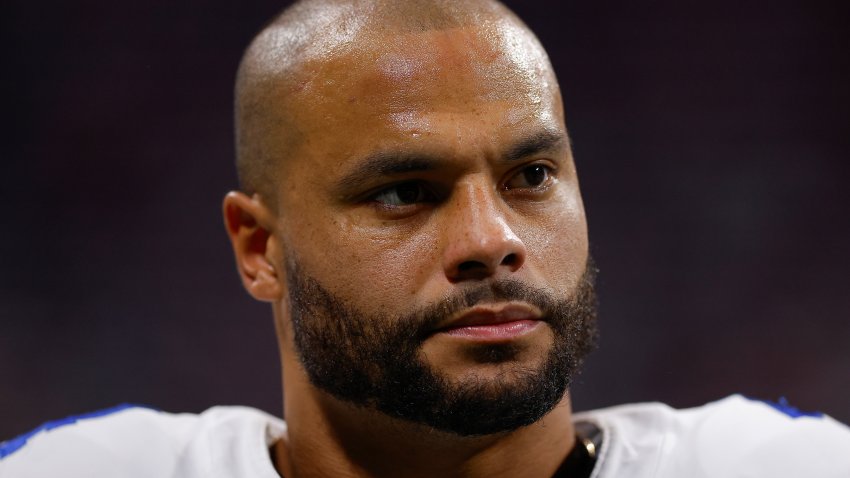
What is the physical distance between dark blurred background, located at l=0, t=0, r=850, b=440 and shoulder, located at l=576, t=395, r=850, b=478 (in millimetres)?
983

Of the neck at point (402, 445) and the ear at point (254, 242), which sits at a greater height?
the ear at point (254, 242)

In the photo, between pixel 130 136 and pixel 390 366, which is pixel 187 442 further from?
pixel 130 136

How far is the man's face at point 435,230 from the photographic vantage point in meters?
1.43

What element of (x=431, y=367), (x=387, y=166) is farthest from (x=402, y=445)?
(x=387, y=166)

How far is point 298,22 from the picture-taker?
68.3 inches

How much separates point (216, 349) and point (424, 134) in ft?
4.90

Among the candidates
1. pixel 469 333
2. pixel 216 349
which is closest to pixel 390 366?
pixel 469 333

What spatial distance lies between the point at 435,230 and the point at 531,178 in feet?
0.66

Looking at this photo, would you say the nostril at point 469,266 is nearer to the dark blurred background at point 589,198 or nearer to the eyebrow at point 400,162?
the eyebrow at point 400,162

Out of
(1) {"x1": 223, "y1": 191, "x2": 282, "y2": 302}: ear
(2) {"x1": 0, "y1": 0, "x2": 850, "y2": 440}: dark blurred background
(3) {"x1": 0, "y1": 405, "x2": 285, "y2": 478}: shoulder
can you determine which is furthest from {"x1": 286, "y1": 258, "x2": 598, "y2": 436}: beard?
(2) {"x1": 0, "y1": 0, "x2": 850, "y2": 440}: dark blurred background

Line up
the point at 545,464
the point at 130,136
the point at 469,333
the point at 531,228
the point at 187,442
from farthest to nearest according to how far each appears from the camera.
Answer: the point at 130,136 → the point at 187,442 → the point at 545,464 → the point at 531,228 → the point at 469,333

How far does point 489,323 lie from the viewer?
4.67ft

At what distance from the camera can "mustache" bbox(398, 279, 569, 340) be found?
1418 mm

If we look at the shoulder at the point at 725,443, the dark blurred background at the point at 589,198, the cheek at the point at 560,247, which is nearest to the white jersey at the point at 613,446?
the shoulder at the point at 725,443
